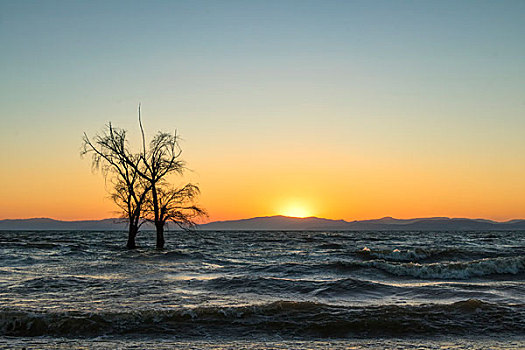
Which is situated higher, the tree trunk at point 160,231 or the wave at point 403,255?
the tree trunk at point 160,231

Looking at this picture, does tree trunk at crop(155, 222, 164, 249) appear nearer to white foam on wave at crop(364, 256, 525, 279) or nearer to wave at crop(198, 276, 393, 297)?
wave at crop(198, 276, 393, 297)

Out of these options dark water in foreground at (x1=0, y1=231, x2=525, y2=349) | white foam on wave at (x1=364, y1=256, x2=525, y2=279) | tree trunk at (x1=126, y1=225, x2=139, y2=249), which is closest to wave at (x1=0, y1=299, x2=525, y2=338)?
dark water in foreground at (x1=0, y1=231, x2=525, y2=349)

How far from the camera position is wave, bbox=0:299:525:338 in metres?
7.60

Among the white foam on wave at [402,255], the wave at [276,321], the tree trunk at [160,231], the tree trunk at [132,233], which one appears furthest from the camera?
the tree trunk at [132,233]

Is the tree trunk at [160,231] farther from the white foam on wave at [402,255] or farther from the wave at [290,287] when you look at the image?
the wave at [290,287]

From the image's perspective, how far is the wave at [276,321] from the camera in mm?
7598

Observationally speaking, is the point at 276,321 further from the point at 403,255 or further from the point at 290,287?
the point at 403,255

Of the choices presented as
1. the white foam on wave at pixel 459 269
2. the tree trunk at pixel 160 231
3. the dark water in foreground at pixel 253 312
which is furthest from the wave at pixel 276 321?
the tree trunk at pixel 160 231

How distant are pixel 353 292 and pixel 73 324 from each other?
704cm

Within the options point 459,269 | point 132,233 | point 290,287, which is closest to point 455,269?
point 459,269

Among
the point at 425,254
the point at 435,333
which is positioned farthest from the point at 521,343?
the point at 425,254

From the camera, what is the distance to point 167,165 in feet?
90.0

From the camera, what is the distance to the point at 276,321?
8.25m

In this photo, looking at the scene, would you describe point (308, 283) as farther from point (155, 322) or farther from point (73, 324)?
point (73, 324)
